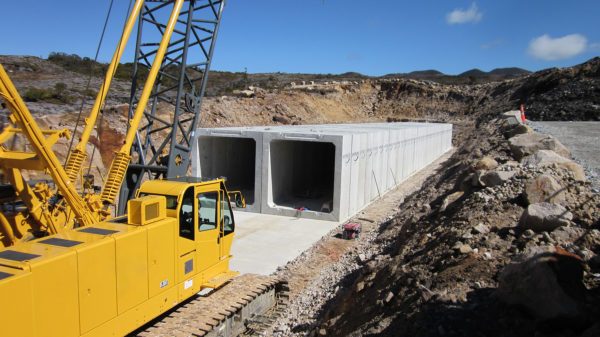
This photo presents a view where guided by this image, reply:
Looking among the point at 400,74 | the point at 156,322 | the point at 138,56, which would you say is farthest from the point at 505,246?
the point at 400,74

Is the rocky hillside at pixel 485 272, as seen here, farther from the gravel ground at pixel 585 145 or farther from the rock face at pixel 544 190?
the gravel ground at pixel 585 145

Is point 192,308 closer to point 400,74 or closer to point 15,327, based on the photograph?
point 15,327

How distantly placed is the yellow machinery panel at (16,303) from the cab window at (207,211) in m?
3.23

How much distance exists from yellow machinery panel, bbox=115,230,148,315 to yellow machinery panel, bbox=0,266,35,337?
1.32m

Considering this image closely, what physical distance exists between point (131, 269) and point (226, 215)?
2590 mm

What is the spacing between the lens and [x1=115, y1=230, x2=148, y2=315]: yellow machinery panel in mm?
6203

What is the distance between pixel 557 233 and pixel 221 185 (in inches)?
219

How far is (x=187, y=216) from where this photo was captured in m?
7.72

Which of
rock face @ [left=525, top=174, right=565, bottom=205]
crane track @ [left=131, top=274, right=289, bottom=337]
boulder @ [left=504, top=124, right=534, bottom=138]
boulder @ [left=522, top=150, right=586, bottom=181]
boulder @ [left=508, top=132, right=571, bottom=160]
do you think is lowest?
crane track @ [left=131, top=274, right=289, bottom=337]

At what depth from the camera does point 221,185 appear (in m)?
8.52

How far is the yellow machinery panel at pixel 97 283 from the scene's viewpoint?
5637mm

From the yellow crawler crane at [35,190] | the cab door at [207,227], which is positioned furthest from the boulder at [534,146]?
the yellow crawler crane at [35,190]

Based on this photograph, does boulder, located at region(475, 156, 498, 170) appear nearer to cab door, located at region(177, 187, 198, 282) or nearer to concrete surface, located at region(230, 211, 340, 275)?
concrete surface, located at region(230, 211, 340, 275)

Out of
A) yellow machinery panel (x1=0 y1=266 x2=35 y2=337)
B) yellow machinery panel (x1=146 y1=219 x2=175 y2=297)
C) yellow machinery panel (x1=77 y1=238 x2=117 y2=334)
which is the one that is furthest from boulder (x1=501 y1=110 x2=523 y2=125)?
yellow machinery panel (x1=0 y1=266 x2=35 y2=337)
